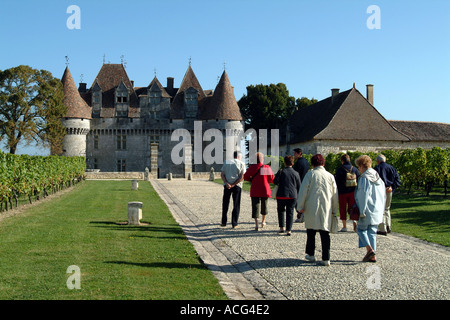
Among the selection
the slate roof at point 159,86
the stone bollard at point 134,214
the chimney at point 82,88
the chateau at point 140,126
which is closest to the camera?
the stone bollard at point 134,214

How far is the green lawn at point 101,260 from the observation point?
5.59 metres

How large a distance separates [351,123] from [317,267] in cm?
3652

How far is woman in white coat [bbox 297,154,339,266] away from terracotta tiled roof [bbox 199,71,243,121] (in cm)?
4150

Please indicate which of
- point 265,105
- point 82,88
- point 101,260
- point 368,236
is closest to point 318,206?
point 368,236

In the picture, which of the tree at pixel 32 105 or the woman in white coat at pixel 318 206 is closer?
the woman in white coat at pixel 318 206

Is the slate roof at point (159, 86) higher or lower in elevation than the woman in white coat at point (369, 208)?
higher

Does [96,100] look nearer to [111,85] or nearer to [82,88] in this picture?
[111,85]

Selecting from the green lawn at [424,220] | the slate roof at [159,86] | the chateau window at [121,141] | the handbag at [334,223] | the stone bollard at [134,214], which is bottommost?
the green lawn at [424,220]

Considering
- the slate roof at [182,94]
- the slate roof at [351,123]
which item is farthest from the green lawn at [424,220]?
the slate roof at [182,94]

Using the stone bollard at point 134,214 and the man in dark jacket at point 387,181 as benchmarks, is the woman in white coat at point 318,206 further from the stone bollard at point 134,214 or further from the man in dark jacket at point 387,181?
the stone bollard at point 134,214

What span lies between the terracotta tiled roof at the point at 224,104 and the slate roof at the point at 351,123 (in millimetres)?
8052
